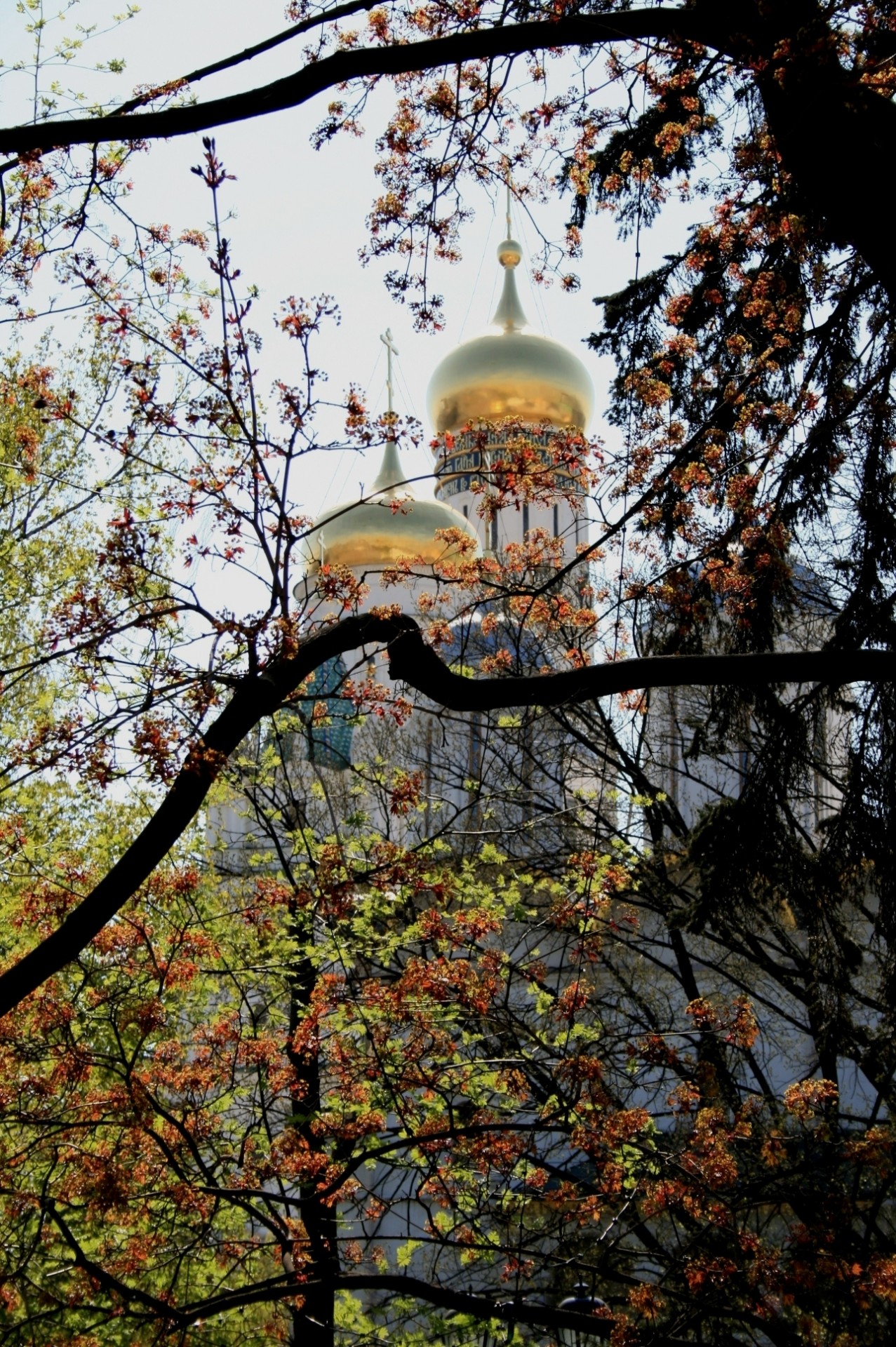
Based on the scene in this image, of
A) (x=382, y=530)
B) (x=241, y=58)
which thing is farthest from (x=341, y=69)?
(x=382, y=530)

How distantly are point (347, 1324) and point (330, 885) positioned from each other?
513 cm

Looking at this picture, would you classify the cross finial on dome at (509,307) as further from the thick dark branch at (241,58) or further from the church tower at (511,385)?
the thick dark branch at (241,58)

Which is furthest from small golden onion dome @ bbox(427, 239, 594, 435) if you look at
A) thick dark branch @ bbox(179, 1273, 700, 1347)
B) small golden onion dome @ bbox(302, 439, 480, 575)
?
thick dark branch @ bbox(179, 1273, 700, 1347)

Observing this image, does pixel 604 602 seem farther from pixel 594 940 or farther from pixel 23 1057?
pixel 23 1057

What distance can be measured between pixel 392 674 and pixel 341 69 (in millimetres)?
1801

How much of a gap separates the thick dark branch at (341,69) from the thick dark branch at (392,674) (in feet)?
4.93

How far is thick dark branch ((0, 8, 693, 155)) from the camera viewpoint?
165 inches

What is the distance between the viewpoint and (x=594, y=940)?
9.34m

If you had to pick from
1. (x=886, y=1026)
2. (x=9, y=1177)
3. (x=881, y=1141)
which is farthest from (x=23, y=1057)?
(x=881, y=1141)

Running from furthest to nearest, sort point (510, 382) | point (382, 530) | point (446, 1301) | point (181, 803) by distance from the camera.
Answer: point (510, 382) → point (382, 530) → point (446, 1301) → point (181, 803)

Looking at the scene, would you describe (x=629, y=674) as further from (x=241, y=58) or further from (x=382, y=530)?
(x=382, y=530)

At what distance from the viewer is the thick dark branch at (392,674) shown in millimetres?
3988

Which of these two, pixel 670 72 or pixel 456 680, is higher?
pixel 670 72

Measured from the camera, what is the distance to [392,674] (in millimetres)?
4785
